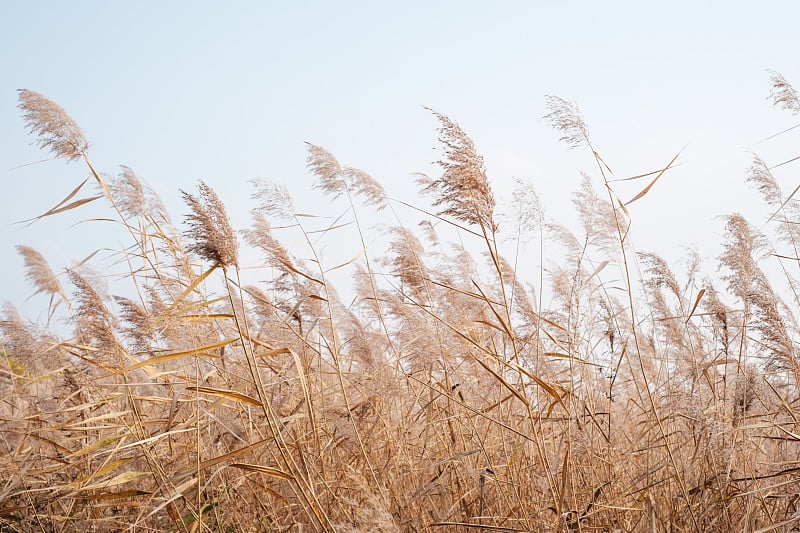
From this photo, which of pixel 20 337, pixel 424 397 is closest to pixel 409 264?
pixel 424 397

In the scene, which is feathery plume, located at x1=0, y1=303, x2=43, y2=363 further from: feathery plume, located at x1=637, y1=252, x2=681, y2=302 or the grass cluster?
feathery plume, located at x1=637, y1=252, x2=681, y2=302

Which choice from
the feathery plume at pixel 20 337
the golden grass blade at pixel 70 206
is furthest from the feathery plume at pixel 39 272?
the golden grass blade at pixel 70 206

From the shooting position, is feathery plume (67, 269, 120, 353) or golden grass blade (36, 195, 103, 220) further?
feathery plume (67, 269, 120, 353)

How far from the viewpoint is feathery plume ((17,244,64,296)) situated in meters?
5.32

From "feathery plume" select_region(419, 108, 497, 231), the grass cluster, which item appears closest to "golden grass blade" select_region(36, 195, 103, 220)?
the grass cluster

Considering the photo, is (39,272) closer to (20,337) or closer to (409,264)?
(20,337)

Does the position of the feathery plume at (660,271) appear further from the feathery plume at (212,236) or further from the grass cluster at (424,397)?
the feathery plume at (212,236)

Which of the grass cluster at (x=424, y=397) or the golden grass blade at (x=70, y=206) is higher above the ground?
the golden grass blade at (x=70, y=206)

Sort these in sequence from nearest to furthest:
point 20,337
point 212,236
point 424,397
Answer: point 212,236 < point 424,397 < point 20,337

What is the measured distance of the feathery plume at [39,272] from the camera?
5.32 m

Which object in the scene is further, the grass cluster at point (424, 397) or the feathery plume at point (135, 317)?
the feathery plume at point (135, 317)

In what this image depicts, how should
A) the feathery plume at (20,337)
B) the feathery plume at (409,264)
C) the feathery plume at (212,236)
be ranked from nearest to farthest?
the feathery plume at (212,236)
the feathery plume at (409,264)
the feathery plume at (20,337)

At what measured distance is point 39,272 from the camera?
5668mm

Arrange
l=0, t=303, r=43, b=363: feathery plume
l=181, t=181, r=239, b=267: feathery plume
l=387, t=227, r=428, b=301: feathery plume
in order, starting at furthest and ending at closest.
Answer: l=0, t=303, r=43, b=363: feathery plume → l=387, t=227, r=428, b=301: feathery plume → l=181, t=181, r=239, b=267: feathery plume
